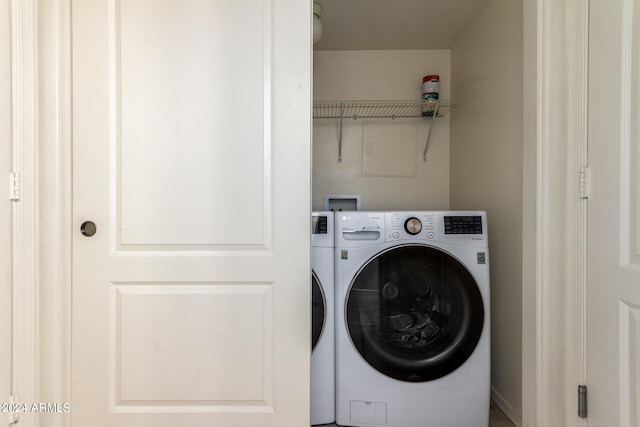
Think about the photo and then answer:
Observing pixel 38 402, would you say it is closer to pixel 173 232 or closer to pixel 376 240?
pixel 173 232

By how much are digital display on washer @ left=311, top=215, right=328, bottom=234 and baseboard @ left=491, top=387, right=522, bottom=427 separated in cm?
123

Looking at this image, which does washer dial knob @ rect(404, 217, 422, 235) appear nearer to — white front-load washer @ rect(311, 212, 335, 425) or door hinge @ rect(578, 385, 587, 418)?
white front-load washer @ rect(311, 212, 335, 425)

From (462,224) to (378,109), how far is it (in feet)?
3.71

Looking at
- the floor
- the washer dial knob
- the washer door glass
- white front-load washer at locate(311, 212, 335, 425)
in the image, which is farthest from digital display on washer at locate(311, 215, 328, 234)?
the floor

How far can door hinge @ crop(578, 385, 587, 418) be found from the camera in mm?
978

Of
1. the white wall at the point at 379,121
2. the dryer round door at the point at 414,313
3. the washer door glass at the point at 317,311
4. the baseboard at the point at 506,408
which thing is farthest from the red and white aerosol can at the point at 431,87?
the baseboard at the point at 506,408

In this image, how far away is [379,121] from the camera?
219 centimetres

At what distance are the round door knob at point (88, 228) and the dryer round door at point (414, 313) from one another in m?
1.01

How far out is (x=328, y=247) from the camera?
4.54 feet

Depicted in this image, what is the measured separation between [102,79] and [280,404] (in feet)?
4.35

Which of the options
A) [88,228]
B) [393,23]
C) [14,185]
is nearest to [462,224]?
[393,23]

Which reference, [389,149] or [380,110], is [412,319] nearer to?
[389,149]

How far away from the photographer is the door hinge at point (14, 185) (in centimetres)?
99

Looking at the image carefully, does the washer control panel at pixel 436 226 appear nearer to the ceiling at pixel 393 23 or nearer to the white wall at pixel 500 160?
the white wall at pixel 500 160
